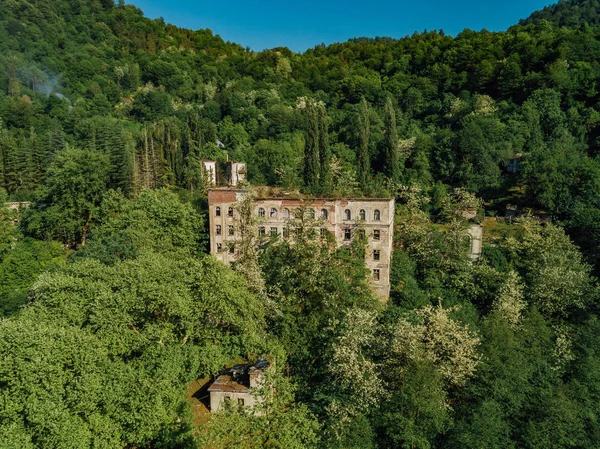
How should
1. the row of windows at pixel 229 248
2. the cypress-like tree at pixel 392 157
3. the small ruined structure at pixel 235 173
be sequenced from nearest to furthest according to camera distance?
1. the row of windows at pixel 229 248
2. the small ruined structure at pixel 235 173
3. the cypress-like tree at pixel 392 157

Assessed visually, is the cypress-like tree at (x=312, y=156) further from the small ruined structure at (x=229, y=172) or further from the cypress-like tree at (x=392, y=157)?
the cypress-like tree at (x=392, y=157)

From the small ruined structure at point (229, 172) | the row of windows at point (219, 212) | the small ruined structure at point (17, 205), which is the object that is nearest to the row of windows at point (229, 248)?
the row of windows at point (219, 212)

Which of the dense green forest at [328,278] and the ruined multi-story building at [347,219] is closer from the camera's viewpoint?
the dense green forest at [328,278]

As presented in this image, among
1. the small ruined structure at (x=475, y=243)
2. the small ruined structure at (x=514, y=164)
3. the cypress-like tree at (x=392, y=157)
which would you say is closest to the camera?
the small ruined structure at (x=475, y=243)

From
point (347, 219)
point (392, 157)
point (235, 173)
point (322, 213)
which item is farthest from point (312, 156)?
point (347, 219)

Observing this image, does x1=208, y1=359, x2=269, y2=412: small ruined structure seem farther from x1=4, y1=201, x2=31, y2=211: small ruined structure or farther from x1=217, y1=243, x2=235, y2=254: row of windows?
x1=4, y1=201, x2=31, y2=211: small ruined structure
